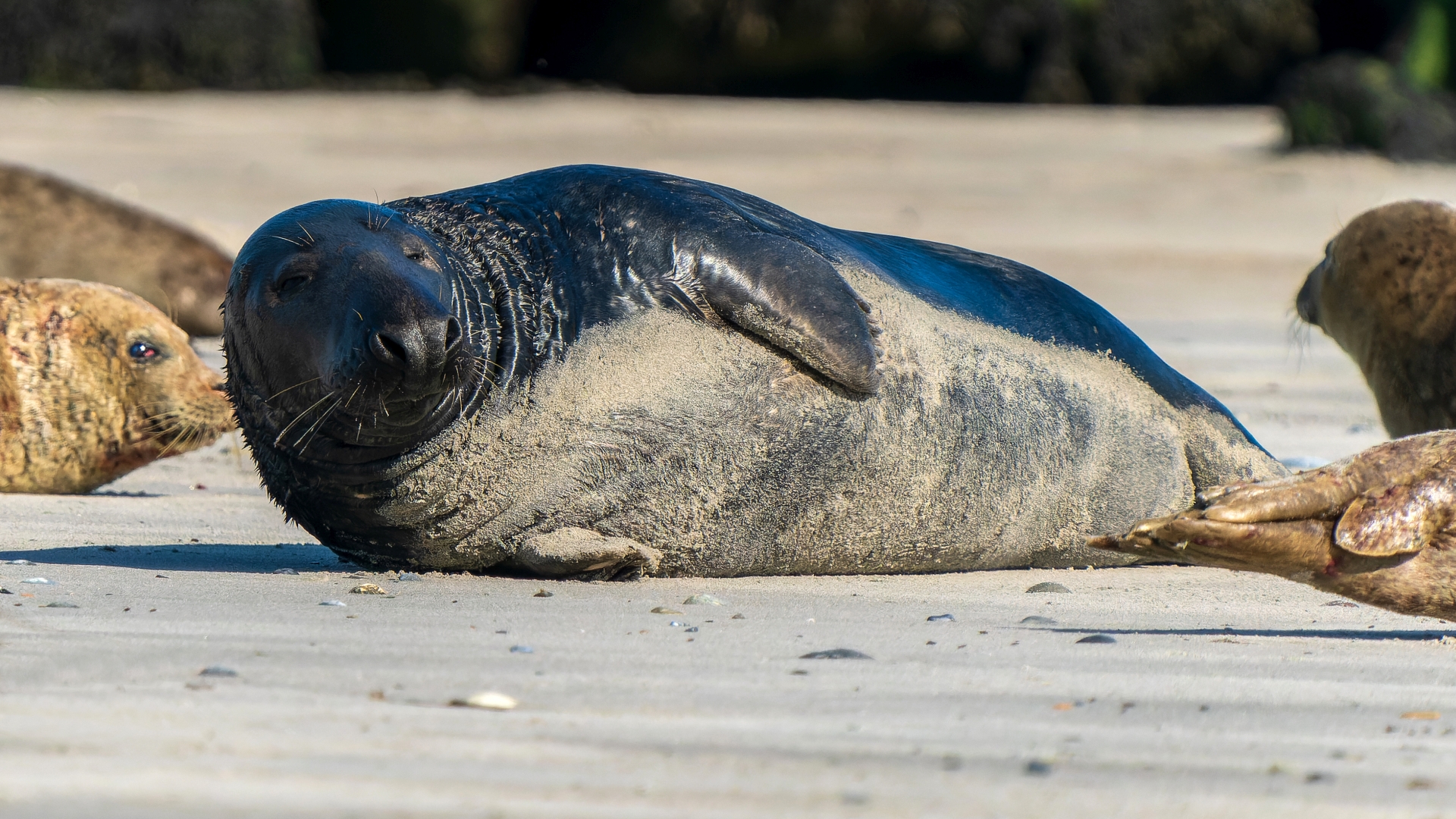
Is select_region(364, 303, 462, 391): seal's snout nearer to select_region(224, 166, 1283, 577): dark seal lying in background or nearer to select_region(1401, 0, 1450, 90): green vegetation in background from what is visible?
select_region(224, 166, 1283, 577): dark seal lying in background

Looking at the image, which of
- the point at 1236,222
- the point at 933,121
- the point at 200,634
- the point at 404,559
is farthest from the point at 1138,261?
the point at 200,634

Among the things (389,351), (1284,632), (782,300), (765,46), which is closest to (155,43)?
(765,46)

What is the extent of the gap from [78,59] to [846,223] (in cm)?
921

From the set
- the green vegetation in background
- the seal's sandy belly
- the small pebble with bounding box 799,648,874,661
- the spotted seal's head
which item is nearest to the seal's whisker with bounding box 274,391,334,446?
the spotted seal's head

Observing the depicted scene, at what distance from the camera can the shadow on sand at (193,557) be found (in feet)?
13.5

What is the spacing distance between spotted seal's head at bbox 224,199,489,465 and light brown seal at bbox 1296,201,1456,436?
3529 millimetres

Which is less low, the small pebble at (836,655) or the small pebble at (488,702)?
the small pebble at (836,655)

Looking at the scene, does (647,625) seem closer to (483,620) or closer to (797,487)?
(483,620)

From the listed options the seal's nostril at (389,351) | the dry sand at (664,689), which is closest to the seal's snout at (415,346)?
the seal's nostril at (389,351)

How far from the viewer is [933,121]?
1895 centimetres

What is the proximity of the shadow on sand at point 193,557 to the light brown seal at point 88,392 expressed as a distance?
1.27 meters

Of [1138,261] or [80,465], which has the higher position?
[1138,261]

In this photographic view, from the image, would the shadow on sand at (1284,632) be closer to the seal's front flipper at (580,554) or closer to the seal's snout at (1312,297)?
the seal's front flipper at (580,554)

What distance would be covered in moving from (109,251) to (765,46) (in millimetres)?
10909
